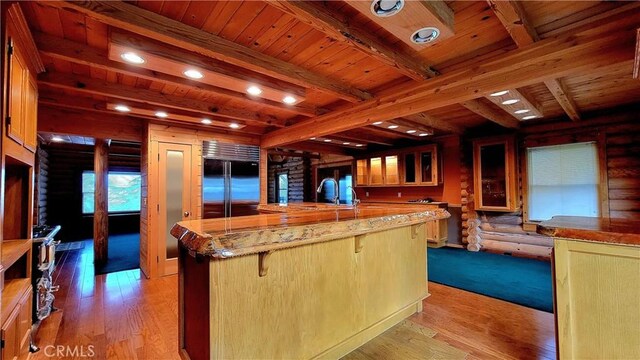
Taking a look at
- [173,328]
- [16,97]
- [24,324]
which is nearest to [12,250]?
[24,324]

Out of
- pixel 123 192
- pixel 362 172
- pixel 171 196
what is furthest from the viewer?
pixel 123 192

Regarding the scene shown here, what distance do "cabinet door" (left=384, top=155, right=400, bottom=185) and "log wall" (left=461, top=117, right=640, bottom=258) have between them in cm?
137

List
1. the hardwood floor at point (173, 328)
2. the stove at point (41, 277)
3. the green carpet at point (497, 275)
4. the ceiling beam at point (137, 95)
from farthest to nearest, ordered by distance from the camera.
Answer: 1. the green carpet at point (497, 275)
2. the ceiling beam at point (137, 95)
3. the stove at point (41, 277)
4. the hardwood floor at point (173, 328)

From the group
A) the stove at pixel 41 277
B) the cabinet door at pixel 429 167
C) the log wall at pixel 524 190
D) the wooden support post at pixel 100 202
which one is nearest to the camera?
the stove at pixel 41 277

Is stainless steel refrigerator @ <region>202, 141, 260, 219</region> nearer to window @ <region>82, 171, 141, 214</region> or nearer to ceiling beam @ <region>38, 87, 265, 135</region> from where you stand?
ceiling beam @ <region>38, 87, 265, 135</region>

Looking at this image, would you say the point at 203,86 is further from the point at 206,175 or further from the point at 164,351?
the point at 164,351

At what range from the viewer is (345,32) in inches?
73.1

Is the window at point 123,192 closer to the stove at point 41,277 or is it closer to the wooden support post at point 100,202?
the wooden support post at point 100,202

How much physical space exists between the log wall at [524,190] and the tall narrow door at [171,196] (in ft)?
17.2

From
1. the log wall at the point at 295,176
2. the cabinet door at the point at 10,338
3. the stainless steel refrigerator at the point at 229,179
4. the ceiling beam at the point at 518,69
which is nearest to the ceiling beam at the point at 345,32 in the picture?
the ceiling beam at the point at 518,69

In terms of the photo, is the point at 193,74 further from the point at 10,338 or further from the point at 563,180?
the point at 563,180

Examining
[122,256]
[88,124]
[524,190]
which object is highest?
[88,124]

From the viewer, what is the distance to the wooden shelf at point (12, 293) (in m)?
1.66

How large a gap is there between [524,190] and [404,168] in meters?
2.25
